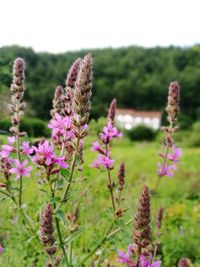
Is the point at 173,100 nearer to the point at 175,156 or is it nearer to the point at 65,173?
the point at 175,156

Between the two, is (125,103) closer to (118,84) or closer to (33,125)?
(118,84)

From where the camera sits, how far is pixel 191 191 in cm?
1012

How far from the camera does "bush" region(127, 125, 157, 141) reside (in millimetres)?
48781

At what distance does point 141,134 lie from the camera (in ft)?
160

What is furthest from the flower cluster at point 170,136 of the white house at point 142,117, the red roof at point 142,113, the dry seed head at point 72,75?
the red roof at point 142,113

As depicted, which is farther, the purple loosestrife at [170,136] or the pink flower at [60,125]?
the purple loosestrife at [170,136]

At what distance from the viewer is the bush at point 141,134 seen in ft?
160

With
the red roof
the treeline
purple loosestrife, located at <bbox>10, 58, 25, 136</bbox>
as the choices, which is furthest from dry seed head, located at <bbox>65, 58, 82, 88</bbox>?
the red roof

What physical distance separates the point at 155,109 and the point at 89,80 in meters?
74.0

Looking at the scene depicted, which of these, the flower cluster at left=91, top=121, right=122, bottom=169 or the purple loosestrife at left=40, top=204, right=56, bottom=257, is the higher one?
the flower cluster at left=91, top=121, right=122, bottom=169

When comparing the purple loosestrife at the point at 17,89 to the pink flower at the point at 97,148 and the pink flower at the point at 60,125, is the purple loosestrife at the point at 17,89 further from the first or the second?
the pink flower at the point at 97,148

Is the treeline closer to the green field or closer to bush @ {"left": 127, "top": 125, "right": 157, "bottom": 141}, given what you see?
bush @ {"left": 127, "top": 125, "right": 157, "bottom": 141}

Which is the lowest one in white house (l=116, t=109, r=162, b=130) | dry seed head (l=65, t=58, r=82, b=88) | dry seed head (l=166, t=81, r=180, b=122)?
white house (l=116, t=109, r=162, b=130)

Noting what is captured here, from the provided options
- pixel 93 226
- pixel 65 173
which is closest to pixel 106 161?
pixel 65 173
